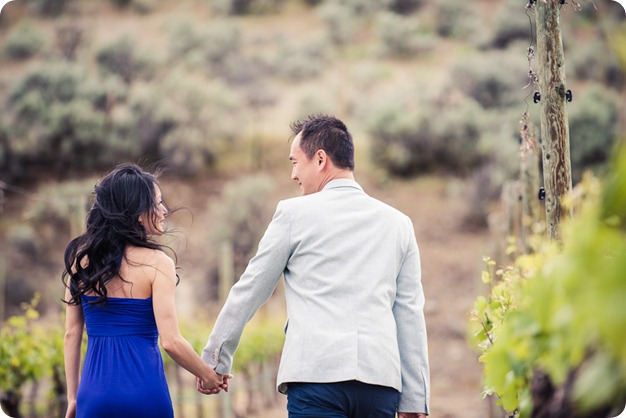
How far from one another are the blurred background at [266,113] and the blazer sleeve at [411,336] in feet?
36.8

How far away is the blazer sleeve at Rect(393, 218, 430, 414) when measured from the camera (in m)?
2.70

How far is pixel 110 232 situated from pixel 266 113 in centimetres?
1904

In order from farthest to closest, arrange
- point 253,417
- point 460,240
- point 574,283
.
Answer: point 460,240, point 253,417, point 574,283

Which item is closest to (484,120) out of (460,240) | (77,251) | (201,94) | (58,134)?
(460,240)

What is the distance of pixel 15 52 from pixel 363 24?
1019cm

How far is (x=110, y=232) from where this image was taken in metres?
2.73

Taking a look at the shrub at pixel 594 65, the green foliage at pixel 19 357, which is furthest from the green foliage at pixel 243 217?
the green foliage at pixel 19 357

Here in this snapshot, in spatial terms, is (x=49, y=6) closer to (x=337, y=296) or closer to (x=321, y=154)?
(x=321, y=154)

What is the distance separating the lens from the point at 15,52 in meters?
23.0

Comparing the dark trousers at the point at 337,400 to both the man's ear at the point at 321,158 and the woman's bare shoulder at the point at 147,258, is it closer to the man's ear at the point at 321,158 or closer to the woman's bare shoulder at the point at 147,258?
the woman's bare shoulder at the point at 147,258

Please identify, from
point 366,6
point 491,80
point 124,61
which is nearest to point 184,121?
point 124,61

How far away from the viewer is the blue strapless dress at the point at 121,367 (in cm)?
268

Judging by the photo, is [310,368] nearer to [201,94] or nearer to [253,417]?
[253,417]

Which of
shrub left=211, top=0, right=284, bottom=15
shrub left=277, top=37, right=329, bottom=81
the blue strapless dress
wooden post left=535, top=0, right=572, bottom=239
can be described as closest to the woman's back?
the blue strapless dress
